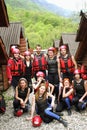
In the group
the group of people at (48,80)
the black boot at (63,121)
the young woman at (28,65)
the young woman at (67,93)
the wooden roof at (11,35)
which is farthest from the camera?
the wooden roof at (11,35)

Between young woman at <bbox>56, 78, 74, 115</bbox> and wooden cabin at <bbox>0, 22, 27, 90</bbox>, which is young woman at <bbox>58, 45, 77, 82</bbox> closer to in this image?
young woman at <bbox>56, 78, 74, 115</bbox>

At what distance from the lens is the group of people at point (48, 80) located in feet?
30.2

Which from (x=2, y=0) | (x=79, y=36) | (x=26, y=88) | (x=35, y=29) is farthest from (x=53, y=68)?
(x=35, y=29)

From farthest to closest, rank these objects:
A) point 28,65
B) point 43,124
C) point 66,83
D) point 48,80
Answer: point 48,80, point 28,65, point 66,83, point 43,124

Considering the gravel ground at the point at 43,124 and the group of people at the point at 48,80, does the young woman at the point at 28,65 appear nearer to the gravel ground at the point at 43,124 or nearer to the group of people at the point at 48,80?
the group of people at the point at 48,80

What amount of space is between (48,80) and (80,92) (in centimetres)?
120

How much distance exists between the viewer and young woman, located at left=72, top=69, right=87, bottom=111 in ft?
30.8

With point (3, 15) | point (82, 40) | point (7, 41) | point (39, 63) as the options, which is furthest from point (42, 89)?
point (7, 41)

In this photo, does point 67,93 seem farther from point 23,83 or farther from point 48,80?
point 23,83

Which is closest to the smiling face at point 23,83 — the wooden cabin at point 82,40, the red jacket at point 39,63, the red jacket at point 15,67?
the red jacket at point 15,67

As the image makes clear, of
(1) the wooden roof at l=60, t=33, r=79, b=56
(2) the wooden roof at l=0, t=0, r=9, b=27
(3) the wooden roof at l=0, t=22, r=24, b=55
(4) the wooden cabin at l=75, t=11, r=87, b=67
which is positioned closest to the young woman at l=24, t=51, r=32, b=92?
(2) the wooden roof at l=0, t=0, r=9, b=27

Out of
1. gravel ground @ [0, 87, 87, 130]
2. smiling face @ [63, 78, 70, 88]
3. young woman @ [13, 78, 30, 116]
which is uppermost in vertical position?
smiling face @ [63, 78, 70, 88]

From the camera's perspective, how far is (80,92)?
957cm

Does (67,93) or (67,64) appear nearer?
(67,93)
